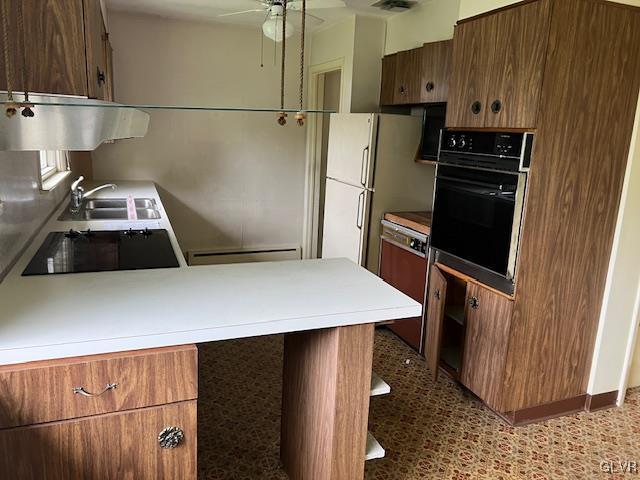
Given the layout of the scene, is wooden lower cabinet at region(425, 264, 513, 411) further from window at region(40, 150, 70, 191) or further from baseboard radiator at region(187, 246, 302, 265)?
window at region(40, 150, 70, 191)

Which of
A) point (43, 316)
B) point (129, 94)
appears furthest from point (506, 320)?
point (129, 94)

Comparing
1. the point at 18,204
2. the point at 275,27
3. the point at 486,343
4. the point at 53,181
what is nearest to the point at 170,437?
the point at 18,204

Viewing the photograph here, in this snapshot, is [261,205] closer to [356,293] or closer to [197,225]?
[197,225]

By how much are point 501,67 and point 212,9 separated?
2538 millimetres

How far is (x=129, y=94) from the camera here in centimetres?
445

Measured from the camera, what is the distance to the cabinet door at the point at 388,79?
12.6 feet

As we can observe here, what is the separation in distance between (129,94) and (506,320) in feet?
12.0

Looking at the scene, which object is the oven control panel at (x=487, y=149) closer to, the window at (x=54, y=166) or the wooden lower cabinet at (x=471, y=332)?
the wooden lower cabinet at (x=471, y=332)

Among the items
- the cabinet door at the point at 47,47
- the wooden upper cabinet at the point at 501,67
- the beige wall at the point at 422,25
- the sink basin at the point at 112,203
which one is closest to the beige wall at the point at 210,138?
the sink basin at the point at 112,203

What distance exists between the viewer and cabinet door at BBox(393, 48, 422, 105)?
3.50 meters

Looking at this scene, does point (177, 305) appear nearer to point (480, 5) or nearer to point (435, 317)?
point (435, 317)

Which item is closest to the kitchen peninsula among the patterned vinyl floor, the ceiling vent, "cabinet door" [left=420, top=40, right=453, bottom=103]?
the patterned vinyl floor

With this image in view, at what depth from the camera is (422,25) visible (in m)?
3.73

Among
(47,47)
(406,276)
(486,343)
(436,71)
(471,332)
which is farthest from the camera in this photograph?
(406,276)
